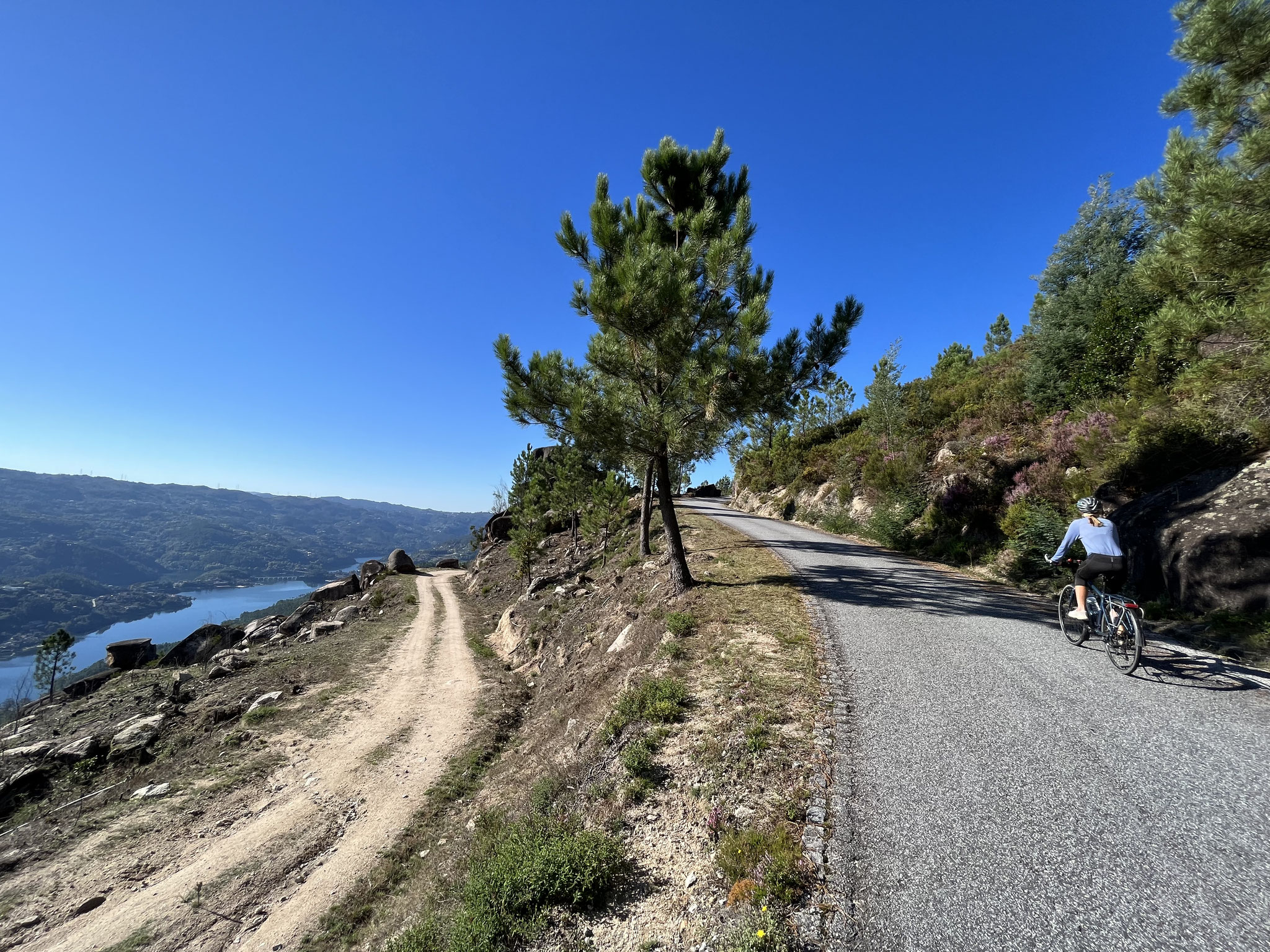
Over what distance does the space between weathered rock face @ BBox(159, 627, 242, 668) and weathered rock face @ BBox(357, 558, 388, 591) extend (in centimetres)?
1292

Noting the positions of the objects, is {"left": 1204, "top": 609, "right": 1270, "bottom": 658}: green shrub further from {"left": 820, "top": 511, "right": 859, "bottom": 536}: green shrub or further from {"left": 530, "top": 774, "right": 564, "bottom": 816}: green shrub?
{"left": 820, "top": 511, "right": 859, "bottom": 536}: green shrub

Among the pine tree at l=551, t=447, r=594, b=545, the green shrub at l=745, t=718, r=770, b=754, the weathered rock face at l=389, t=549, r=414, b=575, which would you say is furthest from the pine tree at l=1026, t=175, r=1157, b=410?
the weathered rock face at l=389, t=549, r=414, b=575

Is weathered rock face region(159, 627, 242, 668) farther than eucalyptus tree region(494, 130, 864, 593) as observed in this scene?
Yes

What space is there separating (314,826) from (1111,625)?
47.6 ft

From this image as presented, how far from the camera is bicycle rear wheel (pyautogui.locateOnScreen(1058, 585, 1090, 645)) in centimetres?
746

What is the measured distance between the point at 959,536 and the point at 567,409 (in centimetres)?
1473

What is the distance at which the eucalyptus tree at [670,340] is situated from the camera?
9625mm

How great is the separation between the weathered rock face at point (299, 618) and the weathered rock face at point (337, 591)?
2543 millimetres

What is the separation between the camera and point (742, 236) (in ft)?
36.1

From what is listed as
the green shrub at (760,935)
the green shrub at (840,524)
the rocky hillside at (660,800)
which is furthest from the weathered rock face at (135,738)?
the green shrub at (840,524)

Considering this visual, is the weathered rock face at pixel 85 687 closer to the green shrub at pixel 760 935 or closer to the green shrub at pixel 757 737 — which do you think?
the green shrub at pixel 757 737

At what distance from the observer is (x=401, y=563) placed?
1951 inches

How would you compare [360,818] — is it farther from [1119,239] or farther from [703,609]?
[1119,239]

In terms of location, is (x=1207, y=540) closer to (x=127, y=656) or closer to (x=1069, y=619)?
(x=1069, y=619)
